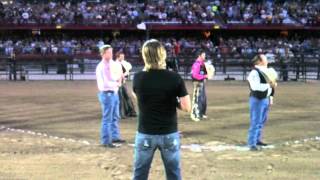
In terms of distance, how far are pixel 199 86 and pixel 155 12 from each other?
31.6 meters

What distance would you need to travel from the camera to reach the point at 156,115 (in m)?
5.76

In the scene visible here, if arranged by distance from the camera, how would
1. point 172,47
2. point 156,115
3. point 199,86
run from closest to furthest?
point 156,115 < point 199,86 < point 172,47

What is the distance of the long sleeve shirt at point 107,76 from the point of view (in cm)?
1043

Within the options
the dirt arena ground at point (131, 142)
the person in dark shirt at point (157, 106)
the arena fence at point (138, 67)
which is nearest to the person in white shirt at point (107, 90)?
the dirt arena ground at point (131, 142)

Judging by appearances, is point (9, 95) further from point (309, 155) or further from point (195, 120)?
point (309, 155)

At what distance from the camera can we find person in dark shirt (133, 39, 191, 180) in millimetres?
5672

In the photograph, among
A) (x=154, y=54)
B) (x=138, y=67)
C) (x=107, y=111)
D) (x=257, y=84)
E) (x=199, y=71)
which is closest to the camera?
(x=154, y=54)

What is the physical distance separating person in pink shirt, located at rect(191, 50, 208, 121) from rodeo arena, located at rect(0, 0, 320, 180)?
3 cm

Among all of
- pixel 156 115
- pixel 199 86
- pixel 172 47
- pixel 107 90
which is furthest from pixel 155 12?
pixel 156 115

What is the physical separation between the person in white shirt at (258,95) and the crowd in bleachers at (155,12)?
114 ft

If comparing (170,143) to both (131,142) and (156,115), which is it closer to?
(156,115)

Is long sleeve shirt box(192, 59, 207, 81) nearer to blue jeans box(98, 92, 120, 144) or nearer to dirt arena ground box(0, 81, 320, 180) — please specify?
dirt arena ground box(0, 81, 320, 180)

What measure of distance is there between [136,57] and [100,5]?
1513 cm

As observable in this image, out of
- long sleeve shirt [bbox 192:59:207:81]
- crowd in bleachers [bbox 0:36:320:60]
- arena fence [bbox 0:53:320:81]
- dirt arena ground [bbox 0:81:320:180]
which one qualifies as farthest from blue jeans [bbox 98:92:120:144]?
crowd in bleachers [bbox 0:36:320:60]
